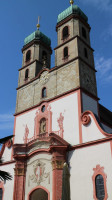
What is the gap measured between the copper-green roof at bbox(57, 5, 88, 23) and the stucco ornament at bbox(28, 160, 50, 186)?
60.1ft

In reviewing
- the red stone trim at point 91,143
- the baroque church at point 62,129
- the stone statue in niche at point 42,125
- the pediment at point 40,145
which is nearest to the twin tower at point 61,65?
the baroque church at point 62,129

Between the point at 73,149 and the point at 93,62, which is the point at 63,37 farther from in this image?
the point at 73,149

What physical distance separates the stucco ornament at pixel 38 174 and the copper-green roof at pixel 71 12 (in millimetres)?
18333


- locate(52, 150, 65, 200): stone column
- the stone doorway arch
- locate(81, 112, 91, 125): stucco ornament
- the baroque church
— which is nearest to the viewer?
the baroque church

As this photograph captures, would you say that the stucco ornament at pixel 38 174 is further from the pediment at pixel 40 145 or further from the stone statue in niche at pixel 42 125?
the stone statue in niche at pixel 42 125

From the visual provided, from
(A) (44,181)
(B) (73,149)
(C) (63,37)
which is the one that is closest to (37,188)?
(A) (44,181)

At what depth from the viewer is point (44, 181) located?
67.2ft

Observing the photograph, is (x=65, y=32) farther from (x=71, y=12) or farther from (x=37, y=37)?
(x=37, y=37)

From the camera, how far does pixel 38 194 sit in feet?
71.5

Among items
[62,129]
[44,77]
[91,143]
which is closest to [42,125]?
[62,129]

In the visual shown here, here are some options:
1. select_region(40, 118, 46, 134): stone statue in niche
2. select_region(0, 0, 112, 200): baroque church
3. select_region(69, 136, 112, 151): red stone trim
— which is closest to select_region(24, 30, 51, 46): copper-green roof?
select_region(0, 0, 112, 200): baroque church

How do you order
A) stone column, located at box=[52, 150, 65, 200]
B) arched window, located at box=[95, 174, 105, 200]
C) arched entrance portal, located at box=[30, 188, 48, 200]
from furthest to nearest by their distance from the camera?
arched entrance portal, located at box=[30, 188, 48, 200] → stone column, located at box=[52, 150, 65, 200] → arched window, located at box=[95, 174, 105, 200]

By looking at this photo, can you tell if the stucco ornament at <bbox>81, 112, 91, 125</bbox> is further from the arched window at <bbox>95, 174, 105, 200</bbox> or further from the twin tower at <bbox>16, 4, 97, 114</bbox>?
the arched window at <bbox>95, 174, 105, 200</bbox>

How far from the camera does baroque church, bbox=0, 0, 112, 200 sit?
18.1 metres
